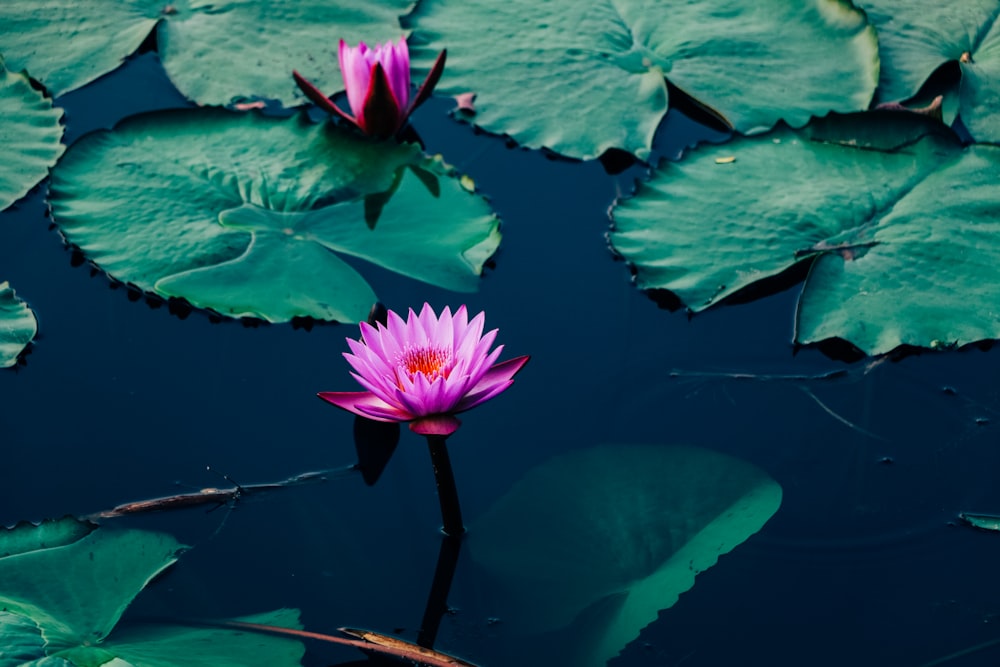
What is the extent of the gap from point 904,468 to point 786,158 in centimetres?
99

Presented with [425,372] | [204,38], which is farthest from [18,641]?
[204,38]

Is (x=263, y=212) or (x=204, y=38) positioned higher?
(x=204, y=38)

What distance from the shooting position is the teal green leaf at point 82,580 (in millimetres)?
1853

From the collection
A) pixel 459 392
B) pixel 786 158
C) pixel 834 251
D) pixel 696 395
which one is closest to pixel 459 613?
pixel 459 392

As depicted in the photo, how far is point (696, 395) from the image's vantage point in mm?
2432

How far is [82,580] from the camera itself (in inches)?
77.0

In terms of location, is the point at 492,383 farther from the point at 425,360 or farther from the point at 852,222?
the point at 852,222

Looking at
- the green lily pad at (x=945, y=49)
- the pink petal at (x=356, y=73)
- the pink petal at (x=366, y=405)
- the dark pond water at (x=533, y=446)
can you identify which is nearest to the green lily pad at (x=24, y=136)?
the dark pond water at (x=533, y=446)

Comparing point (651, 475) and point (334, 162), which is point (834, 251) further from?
point (334, 162)

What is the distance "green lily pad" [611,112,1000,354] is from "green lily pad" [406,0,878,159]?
18 centimetres

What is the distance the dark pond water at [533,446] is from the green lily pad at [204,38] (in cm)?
60

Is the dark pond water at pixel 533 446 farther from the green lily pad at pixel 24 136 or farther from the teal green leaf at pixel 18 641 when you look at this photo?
the teal green leaf at pixel 18 641

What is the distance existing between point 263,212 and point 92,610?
114 centimetres

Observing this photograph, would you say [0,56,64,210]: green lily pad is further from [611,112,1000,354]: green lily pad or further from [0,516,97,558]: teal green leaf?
[611,112,1000,354]: green lily pad
